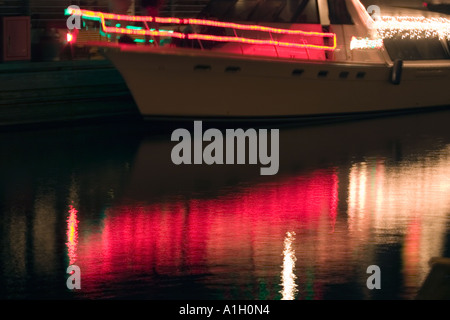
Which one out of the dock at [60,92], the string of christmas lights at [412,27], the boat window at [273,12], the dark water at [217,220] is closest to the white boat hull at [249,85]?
the string of christmas lights at [412,27]

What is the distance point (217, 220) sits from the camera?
1238cm

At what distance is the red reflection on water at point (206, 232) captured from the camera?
1006 centimetres

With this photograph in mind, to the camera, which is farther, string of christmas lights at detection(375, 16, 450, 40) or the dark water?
string of christmas lights at detection(375, 16, 450, 40)

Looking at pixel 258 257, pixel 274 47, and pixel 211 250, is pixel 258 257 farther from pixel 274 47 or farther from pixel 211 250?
pixel 274 47

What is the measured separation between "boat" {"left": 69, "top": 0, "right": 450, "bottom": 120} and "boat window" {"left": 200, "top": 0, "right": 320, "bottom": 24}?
0.02 metres

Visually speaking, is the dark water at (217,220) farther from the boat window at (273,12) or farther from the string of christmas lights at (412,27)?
the string of christmas lights at (412,27)

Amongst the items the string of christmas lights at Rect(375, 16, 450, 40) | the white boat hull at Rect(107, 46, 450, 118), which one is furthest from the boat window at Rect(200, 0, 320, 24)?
the string of christmas lights at Rect(375, 16, 450, 40)

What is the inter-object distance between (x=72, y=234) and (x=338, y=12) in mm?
14726

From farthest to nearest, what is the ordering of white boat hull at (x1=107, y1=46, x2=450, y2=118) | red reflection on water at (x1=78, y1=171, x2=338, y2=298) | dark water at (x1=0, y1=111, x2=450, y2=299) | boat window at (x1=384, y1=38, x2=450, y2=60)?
boat window at (x1=384, y1=38, x2=450, y2=60) → white boat hull at (x1=107, y1=46, x2=450, y2=118) → red reflection on water at (x1=78, y1=171, x2=338, y2=298) → dark water at (x1=0, y1=111, x2=450, y2=299)

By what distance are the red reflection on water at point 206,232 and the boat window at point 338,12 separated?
34.4 feet

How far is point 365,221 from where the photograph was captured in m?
12.4

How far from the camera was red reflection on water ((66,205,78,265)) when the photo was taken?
1054 cm

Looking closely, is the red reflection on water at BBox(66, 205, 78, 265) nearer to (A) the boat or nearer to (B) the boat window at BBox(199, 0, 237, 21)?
(A) the boat
